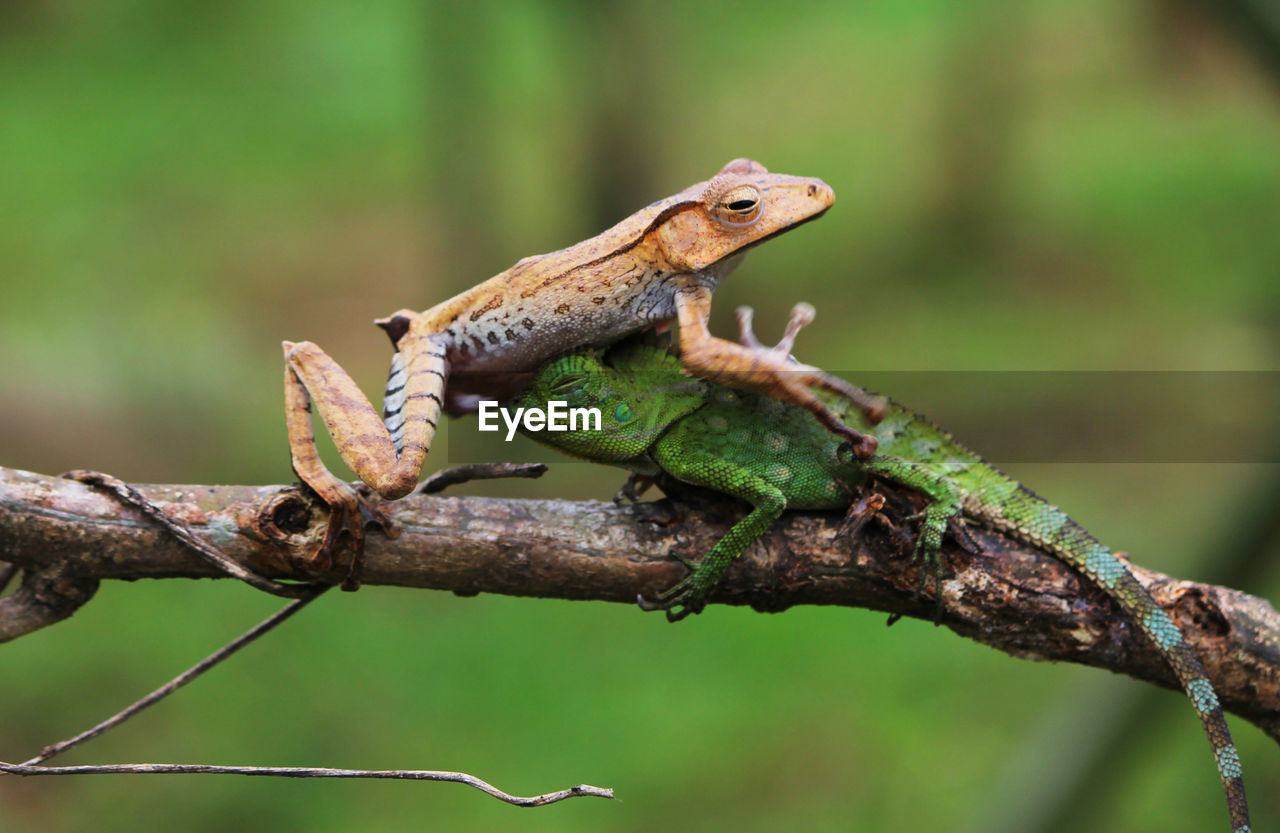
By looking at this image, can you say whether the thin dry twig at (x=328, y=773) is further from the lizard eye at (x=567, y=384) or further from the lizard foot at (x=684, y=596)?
the lizard eye at (x=567, y=384)

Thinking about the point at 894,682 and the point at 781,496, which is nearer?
the point at 781,496

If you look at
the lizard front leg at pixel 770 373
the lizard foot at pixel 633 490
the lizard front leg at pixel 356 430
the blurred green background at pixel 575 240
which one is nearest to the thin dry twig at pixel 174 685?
the lizard front leg at pixel 356 430

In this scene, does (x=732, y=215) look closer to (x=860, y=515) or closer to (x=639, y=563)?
(x=860, y=515)

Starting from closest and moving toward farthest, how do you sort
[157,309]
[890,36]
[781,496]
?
1. [781,496]
2. [157,309]
3. [890,36]

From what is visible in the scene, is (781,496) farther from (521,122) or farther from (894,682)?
(521,122)

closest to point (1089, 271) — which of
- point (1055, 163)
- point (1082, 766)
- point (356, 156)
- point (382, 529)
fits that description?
point (1055, 163)

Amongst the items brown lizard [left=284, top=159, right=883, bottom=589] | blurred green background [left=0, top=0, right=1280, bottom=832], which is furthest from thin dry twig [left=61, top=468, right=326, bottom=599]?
blurred green background [left=0, top=0, right=1280, bottom=832]
